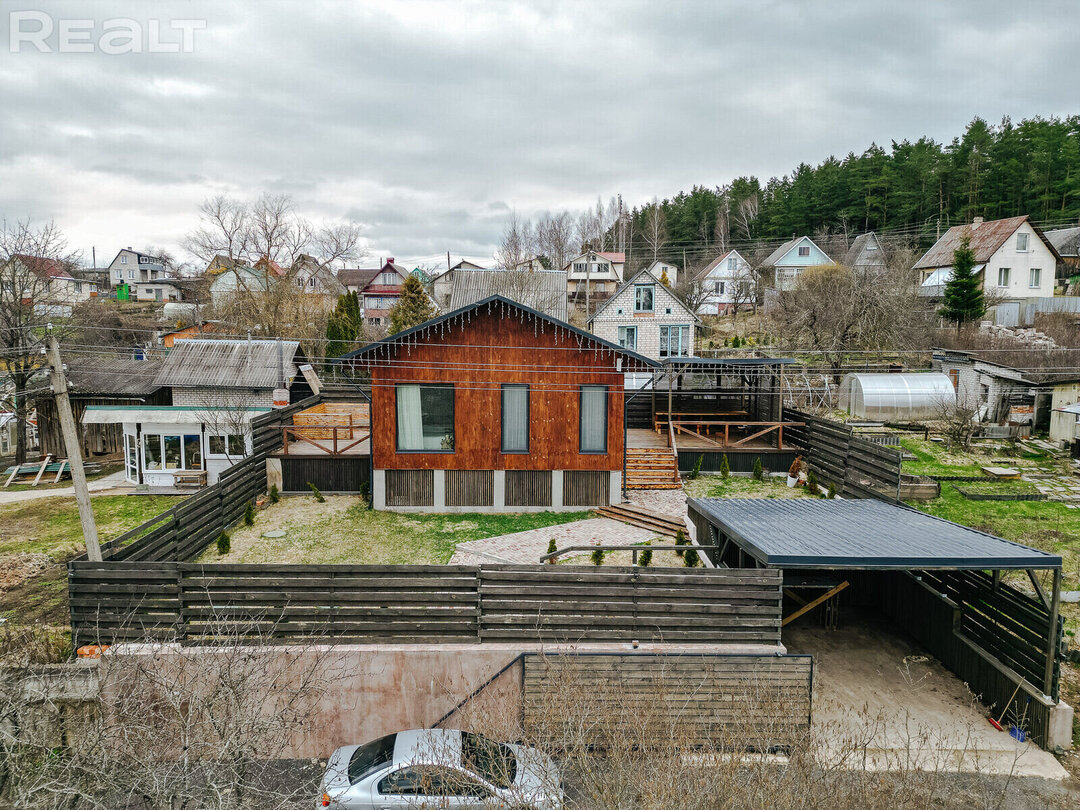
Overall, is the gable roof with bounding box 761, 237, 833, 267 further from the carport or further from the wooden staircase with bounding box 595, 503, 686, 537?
the carport

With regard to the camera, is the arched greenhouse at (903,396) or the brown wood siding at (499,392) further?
the arched greenhouse at (903,396)

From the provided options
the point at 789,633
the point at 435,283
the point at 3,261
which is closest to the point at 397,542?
the point at 789,633

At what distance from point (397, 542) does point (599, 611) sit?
7360mm

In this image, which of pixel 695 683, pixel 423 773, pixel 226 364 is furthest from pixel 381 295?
pixel 423 773

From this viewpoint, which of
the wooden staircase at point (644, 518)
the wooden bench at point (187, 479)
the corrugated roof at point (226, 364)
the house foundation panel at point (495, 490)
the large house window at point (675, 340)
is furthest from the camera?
the large house window at point (675, 340)

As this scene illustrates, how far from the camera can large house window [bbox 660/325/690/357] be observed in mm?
42094

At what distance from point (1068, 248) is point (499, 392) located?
56144 mm

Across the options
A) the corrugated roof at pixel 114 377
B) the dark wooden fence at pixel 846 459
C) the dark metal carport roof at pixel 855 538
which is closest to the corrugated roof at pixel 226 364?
the corrugated roof at pixel 114 377

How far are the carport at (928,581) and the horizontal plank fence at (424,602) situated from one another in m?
1.09

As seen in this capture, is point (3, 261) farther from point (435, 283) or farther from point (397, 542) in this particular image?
point (435, 283)

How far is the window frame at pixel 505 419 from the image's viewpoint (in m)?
18.5

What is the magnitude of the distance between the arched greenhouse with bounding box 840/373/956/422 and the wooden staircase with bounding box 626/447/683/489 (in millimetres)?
11520

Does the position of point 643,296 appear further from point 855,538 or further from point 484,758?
point 484,758

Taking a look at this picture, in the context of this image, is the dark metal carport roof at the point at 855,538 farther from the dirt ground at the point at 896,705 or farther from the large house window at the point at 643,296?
the large house window at the point at 643,296
